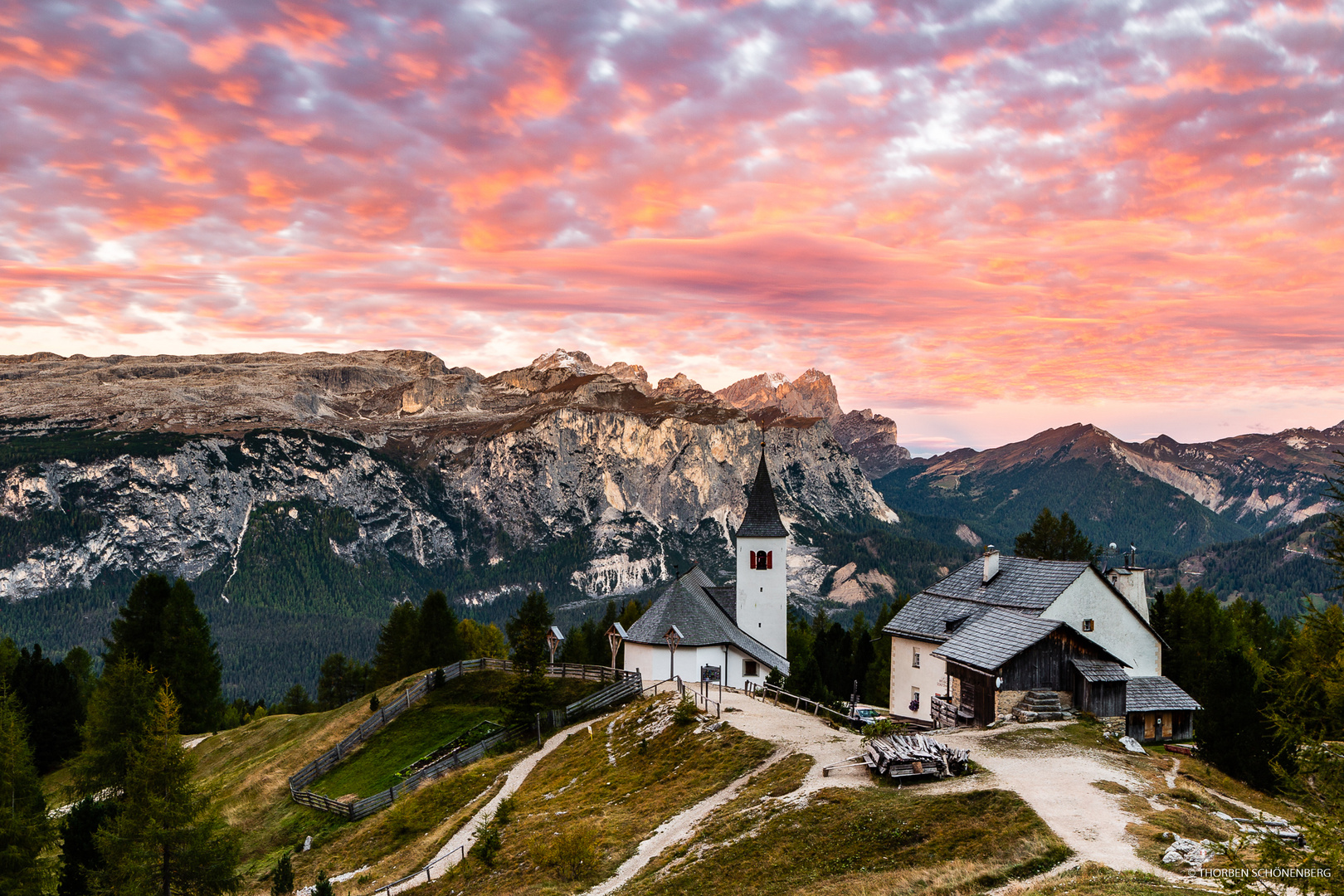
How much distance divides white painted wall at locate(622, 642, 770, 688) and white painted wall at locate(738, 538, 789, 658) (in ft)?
23.3

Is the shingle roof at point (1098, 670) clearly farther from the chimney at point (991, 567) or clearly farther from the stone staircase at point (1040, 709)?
the chimney at point (991, 567)

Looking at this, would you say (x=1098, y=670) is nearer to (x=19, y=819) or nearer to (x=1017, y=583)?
(x=1017, y=583)

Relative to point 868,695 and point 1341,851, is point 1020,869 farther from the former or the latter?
point 868,695

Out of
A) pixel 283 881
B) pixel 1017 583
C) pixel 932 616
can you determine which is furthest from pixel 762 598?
pixel 283 881

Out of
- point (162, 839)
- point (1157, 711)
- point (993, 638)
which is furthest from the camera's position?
point (1157, 711)

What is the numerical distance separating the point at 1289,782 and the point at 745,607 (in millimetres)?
55585

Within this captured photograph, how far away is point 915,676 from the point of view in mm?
57812

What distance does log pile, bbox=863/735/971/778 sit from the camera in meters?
32.2

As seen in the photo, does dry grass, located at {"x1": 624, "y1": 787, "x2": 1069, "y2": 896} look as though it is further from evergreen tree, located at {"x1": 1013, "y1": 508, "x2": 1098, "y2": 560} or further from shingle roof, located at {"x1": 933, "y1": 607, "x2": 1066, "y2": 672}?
evergreen tree, located at {"x1": 1013, "y1": 508, "x2": 1098, "y2": 560}

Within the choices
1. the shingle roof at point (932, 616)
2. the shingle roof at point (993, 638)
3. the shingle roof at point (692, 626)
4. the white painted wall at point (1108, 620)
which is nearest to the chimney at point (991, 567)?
the shingle roof at point (932, 616)

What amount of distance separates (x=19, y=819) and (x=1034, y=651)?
50.0m

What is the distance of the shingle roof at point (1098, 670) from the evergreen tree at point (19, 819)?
170 feet

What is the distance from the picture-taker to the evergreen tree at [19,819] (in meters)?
42.1

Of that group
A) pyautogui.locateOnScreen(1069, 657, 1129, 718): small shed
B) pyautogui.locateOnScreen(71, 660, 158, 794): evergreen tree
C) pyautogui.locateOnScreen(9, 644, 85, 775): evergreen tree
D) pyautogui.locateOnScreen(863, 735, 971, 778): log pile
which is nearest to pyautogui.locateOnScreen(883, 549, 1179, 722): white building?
pyautogui.locateOnScreen(1069, 657, 1129, 718): small shed
